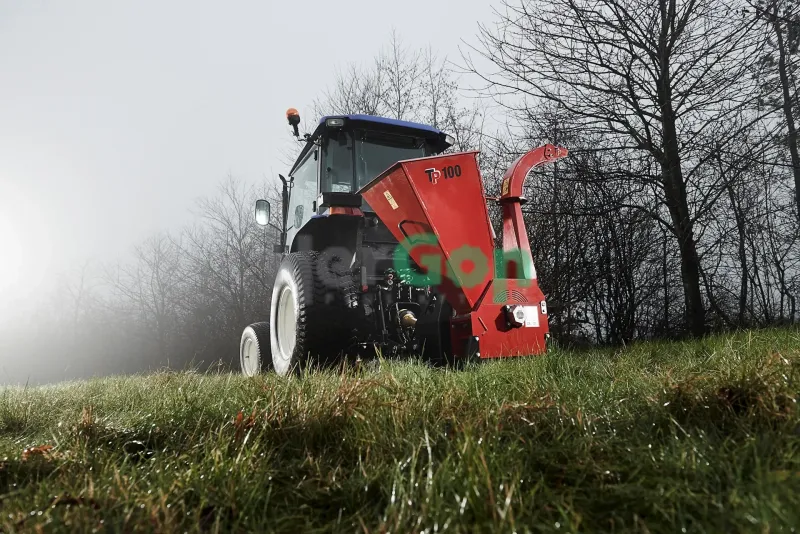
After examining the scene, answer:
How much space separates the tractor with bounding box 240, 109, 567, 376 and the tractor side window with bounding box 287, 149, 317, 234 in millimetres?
73

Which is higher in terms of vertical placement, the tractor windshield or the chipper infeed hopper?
the tractor windshield

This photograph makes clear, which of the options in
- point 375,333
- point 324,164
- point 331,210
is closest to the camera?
point 375,333

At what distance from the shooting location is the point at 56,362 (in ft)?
97.6

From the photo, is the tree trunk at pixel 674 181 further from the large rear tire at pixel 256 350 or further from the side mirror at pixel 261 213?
the large rear tire at pixel 256 350

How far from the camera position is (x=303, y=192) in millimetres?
4875

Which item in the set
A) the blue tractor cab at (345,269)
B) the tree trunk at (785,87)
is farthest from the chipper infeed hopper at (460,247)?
the tree trunk at (785,87)

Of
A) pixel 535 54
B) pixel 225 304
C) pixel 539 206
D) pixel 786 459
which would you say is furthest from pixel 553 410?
pixel 225 304

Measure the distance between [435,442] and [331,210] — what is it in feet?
8.63

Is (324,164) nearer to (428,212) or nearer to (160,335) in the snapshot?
(428,212)

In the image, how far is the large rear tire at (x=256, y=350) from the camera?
491cm

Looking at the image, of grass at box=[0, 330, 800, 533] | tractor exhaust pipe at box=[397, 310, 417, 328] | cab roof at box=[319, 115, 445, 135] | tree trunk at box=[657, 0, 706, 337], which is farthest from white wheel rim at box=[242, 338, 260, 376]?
tree trunk at box=[657, 0, 706, 337]

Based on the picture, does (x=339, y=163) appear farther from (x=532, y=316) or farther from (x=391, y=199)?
(x=532, y=316)

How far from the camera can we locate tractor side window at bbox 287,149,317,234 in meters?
4.54

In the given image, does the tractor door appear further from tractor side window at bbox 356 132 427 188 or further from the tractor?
tractor side window at bbox 356 132 427 188
